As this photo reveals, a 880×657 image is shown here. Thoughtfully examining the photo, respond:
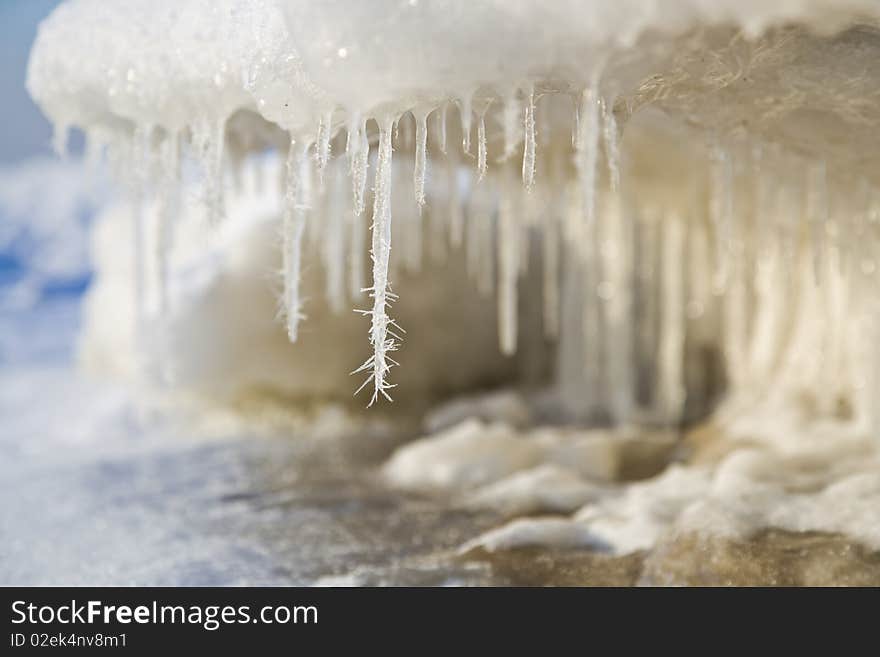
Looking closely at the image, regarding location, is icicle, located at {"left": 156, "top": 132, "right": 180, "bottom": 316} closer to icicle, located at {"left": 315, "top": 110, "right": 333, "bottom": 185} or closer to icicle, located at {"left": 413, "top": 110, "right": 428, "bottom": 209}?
icicle, located at {"left": 315, "top": 110, "right": 333, "bottom": 185}

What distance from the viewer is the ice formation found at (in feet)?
7.20

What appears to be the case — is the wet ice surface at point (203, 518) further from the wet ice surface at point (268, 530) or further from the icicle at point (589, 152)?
the icicle at point (589, 152)

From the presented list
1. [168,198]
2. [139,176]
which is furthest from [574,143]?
[139,176]

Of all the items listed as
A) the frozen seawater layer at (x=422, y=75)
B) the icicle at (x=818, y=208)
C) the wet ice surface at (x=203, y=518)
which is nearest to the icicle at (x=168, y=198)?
the frozen seawater layer at (x=422, y=75)

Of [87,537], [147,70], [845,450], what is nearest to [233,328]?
[87,537]

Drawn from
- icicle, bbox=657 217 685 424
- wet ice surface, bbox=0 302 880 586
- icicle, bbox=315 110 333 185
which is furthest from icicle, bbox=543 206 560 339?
icicle, bbox=315 110 333 185

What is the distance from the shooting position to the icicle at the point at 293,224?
8.42 feet

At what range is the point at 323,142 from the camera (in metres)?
2.40

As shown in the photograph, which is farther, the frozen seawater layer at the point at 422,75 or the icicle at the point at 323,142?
the icicle at the point at 323,142

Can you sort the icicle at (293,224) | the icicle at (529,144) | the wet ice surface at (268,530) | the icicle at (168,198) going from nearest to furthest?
1. the icicle at (529,144)
2. the icicle at (293,224)
3. the wet ice surface at (268,530)
4. the icicle at (168,198)

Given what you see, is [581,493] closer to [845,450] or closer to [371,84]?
[845,450]

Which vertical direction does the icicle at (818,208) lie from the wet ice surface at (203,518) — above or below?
above

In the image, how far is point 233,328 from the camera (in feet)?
21.2

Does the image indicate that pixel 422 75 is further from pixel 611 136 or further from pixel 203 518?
pixel 203 518
